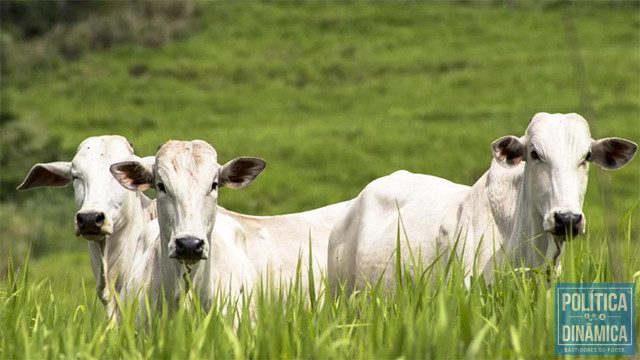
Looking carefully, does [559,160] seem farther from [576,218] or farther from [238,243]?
[238,243]

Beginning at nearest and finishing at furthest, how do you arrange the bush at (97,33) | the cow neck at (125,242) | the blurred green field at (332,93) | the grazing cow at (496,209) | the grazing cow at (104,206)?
the grazing cow at (496,209) < the grazing cow at (104,206) < the cow neck at (125,242) < the blurred green field at (332,93) < the bush at (97,33)

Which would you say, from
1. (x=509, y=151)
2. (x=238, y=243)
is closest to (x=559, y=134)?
(x=509, y=151)

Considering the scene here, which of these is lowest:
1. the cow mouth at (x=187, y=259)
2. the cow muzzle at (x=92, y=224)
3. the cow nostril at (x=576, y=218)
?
the cow mouth at (x=187, y=259)

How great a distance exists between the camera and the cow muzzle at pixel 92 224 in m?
6.68

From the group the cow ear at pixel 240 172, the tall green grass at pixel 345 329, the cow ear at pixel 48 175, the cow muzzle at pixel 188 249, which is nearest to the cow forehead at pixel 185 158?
the cow ear at pixel 240 172

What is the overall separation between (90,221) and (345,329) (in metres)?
2.17

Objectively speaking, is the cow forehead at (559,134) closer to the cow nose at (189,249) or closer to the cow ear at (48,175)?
the cow nose at (189,249)

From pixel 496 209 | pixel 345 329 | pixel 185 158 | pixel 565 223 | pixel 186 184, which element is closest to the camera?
pixel 345 329

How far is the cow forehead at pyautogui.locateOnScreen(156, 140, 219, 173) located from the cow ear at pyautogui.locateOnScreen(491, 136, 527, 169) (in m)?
1.63

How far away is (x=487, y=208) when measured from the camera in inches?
276

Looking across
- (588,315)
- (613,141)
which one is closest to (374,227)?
(613,141)

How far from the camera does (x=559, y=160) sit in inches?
241

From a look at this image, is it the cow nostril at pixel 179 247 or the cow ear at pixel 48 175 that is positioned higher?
the cow ear at pixel 48 175

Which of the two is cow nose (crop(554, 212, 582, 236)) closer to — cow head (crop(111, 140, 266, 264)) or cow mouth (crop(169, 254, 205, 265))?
cow head (crop(111, 140, 266, 264))
